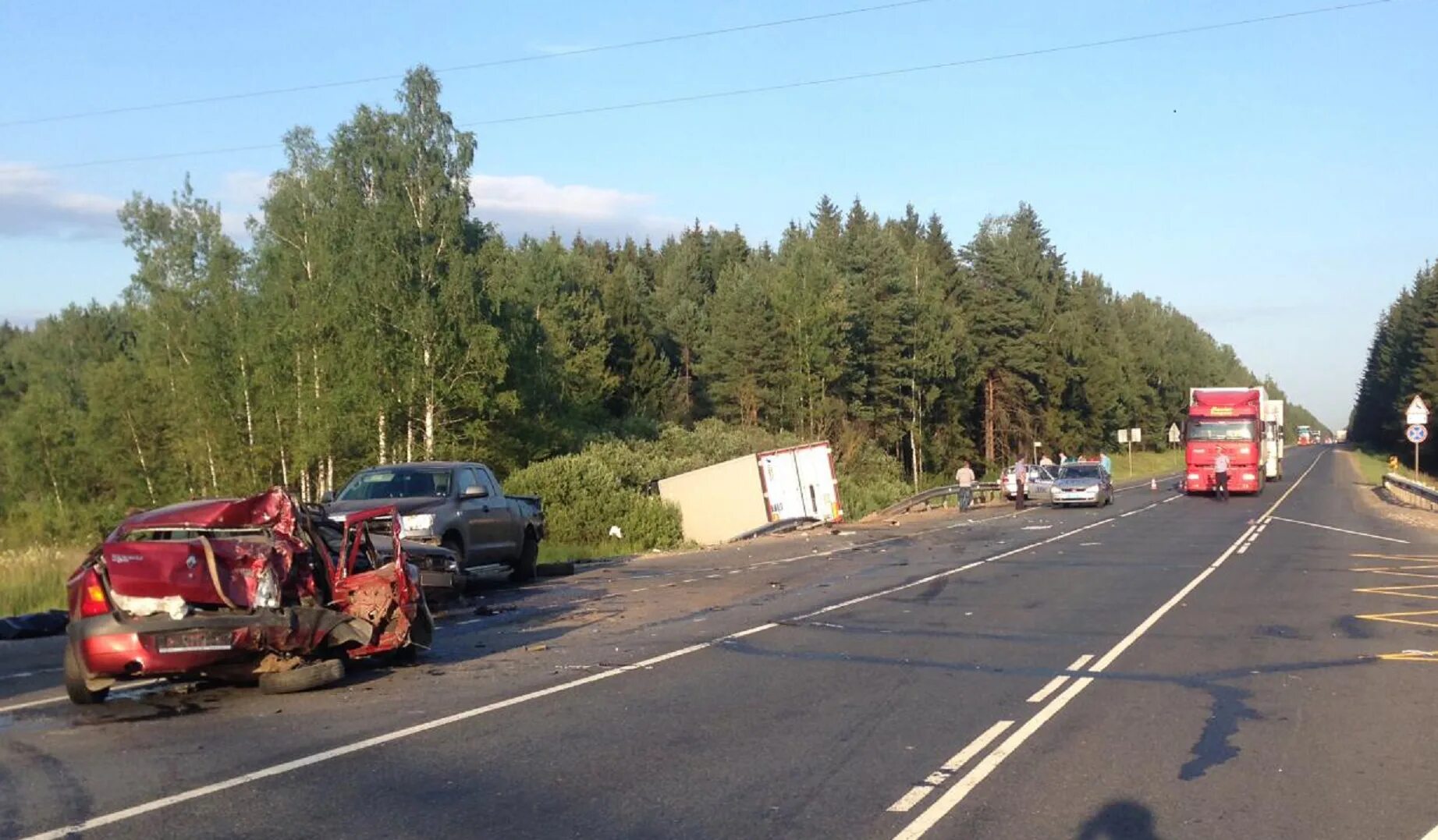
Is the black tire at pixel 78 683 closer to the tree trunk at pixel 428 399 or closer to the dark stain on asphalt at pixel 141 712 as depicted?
the dark stain on asphalt at pixel 141 712

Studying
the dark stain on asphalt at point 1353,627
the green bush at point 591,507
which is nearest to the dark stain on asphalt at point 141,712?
the dark stain on asphalt at point 1353,627

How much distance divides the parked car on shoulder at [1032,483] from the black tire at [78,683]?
39342 millimetres

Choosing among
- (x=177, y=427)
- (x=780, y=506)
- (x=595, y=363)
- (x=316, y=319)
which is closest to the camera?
(x=780, y=506)

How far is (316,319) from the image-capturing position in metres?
50.0

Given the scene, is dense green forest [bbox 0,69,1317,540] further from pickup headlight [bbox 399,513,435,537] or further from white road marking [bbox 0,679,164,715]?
white road marking [bbox 0,679,164,715]

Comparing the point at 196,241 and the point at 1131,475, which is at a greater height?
the point at 196,241

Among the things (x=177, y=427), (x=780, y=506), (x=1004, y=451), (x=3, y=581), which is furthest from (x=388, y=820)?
(x=1004, y=451)

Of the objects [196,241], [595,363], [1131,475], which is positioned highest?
[196,241]

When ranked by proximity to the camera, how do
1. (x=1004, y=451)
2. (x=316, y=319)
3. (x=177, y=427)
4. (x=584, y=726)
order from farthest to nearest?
1. (x=1004, y=451)
2. (x=177, y=427)
3. (x=316, y=319)
4. (x=584, y=726)

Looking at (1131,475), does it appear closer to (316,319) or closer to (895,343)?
(895,343)

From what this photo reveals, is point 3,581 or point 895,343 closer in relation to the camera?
point 3,581

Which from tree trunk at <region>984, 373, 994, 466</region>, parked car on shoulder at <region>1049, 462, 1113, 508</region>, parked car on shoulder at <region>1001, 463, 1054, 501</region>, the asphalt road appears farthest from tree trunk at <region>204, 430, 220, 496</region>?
tree trunk at <region>984, 373, 994, 466</region>

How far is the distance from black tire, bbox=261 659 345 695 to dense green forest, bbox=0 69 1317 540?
81.8 feet

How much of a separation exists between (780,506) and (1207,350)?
500 ft
